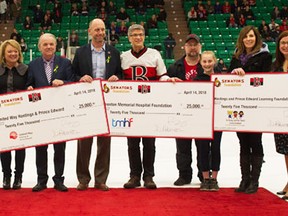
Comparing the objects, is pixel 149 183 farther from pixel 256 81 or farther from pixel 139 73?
pixel 256 81

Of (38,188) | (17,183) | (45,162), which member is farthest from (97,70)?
(17,183)

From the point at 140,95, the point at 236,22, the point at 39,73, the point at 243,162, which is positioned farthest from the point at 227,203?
the point at 236,22

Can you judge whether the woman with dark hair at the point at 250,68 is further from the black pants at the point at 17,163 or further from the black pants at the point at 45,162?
the black pants at the point at 17,163

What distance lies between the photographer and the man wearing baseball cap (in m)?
4.97

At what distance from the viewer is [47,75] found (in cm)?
481

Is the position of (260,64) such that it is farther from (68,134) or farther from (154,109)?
(68,134)

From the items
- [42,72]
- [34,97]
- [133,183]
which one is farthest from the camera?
[133,183]

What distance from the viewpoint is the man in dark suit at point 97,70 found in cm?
481

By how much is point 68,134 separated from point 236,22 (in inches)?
586

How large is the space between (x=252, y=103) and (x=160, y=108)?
3.21 feet

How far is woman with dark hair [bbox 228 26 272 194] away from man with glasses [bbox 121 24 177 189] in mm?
755

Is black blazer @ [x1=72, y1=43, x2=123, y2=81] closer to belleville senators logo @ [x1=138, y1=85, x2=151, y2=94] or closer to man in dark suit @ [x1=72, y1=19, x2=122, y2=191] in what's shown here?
man in dark suit @ [x1=72, y1=19, x2=122, y2=191]

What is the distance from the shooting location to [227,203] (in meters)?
4.30

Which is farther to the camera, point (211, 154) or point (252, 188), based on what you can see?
point (211, 154)
